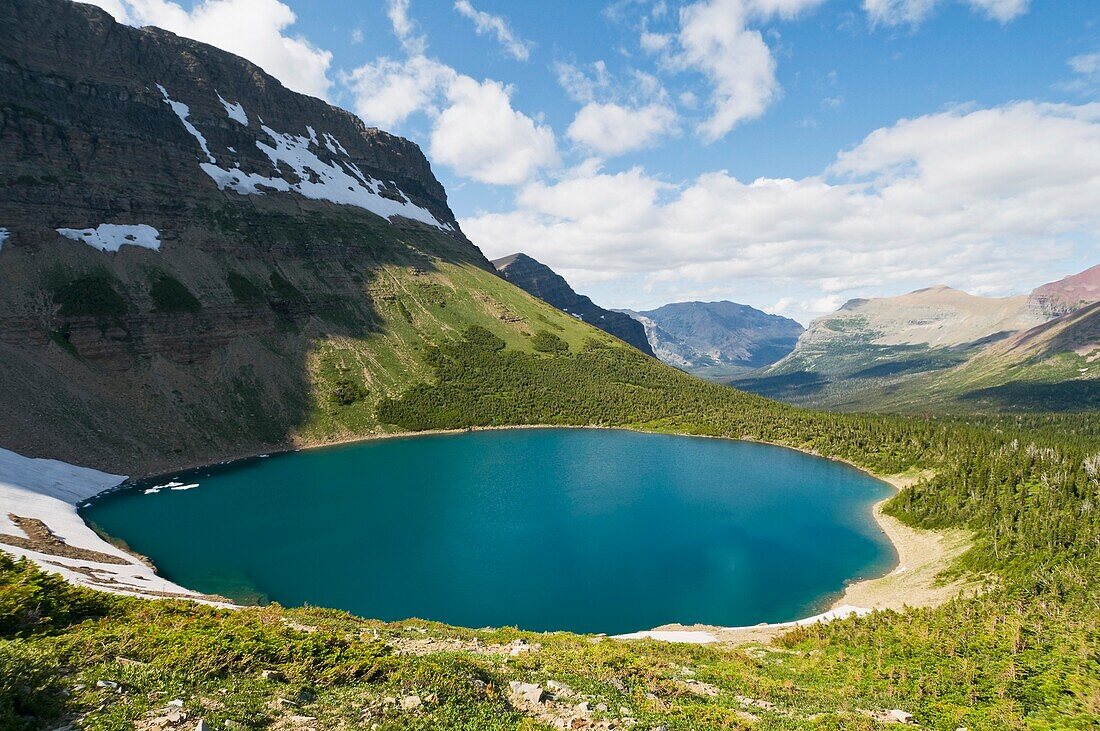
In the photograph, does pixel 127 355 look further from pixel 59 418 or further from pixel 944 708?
pixel 944 708

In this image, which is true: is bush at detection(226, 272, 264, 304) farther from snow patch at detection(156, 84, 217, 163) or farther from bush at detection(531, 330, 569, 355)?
bush at detection(531, 330, 569, 355)

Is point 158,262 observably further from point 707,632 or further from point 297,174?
point 707,632

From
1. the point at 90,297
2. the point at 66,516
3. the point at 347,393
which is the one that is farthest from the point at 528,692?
the point at 90,297

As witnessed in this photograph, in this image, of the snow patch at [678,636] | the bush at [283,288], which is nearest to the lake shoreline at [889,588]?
the snow patch at [678,636]

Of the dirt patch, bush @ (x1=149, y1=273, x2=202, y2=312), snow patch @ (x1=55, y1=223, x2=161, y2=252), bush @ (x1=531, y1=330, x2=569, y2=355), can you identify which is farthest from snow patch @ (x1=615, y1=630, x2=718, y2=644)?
snow patch @ (x1=55, y1=223, x2=161, y2=252)

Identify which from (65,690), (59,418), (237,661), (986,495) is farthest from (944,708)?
(59,418)
